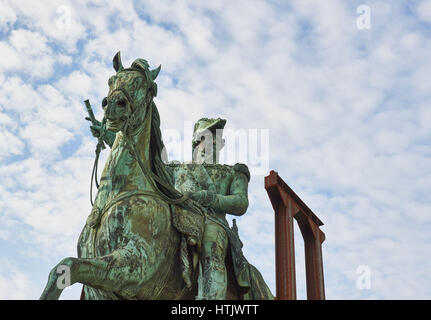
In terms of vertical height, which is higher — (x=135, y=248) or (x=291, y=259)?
(x=291, y=259)

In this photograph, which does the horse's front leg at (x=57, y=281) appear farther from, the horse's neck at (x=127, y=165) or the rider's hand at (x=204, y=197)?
the rider's hand at (x=204, y=197)

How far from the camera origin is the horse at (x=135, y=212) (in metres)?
5.15

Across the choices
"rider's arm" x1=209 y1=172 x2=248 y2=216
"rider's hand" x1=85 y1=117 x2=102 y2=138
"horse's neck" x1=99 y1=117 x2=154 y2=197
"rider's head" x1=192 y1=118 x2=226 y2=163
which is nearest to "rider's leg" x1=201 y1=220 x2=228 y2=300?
"rider's arm" x1=209 y1=172 x2=248 y2=216

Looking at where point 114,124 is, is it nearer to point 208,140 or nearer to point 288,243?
point 208,140

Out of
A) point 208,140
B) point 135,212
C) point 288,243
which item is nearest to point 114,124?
point 135,212

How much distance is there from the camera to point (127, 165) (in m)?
5.67

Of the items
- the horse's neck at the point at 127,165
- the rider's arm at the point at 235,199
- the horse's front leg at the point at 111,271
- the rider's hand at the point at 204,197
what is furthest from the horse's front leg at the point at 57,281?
the rider's arm at the point at 235,199

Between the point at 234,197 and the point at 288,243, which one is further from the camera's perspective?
the point at 288,243

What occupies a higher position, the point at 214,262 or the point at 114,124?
the point at 114,124

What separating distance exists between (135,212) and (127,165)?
551mm

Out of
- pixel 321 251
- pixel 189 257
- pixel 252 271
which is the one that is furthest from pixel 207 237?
pixel 321 251
